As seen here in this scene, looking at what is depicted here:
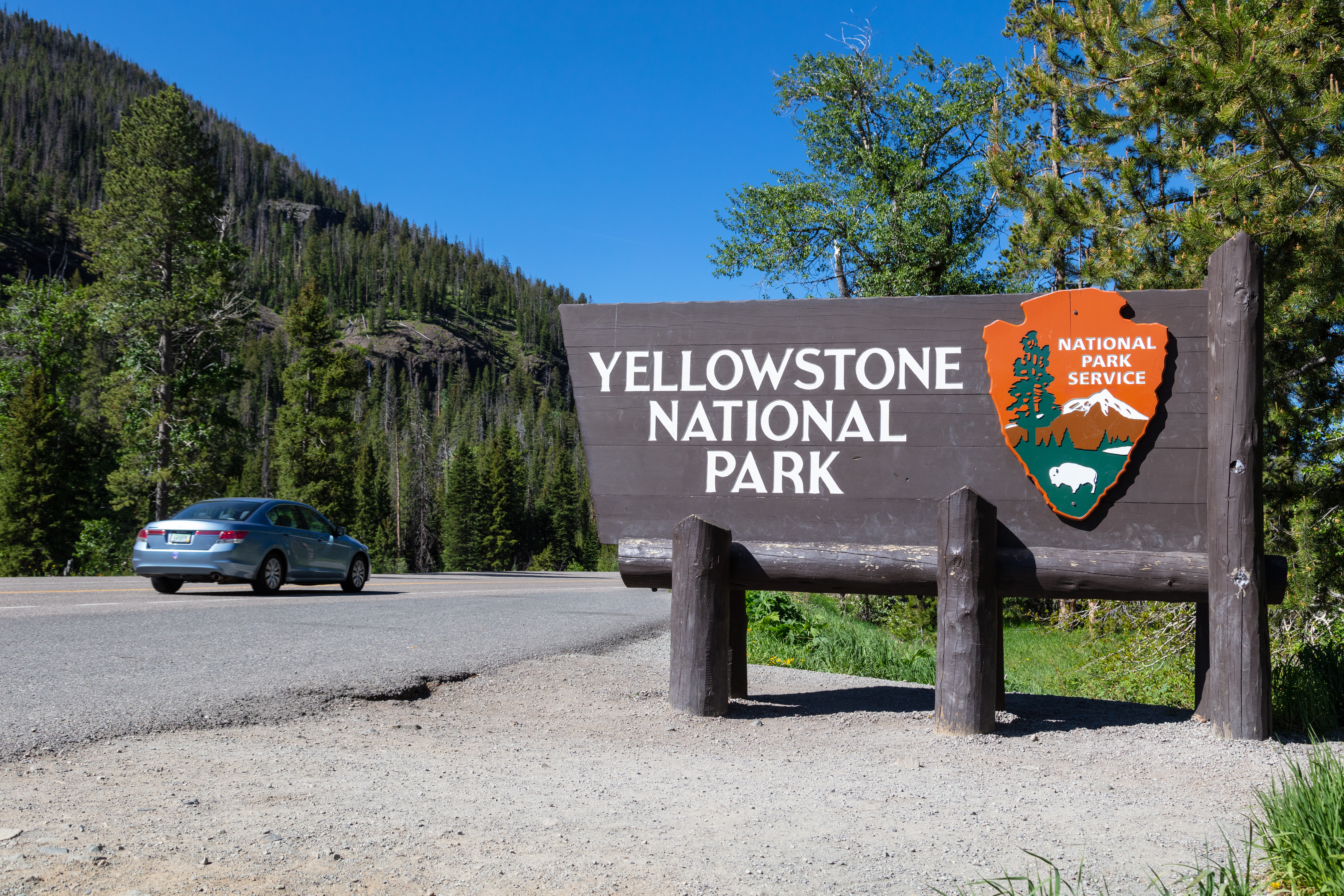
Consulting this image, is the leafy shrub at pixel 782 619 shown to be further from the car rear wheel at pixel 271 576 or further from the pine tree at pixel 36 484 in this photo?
the pine tree at pixel 36 484

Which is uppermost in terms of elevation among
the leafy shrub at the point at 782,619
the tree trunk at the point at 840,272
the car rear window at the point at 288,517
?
the tree trunk at the point at 840,272

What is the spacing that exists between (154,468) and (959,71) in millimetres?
26006

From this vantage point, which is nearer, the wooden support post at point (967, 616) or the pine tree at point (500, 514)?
the wooden support post at point (967, 616)

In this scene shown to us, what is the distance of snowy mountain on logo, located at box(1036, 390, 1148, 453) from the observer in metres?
5.29

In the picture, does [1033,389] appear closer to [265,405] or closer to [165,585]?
[165,585]

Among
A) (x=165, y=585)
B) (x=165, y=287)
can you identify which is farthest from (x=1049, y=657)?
(x=165, y=287)

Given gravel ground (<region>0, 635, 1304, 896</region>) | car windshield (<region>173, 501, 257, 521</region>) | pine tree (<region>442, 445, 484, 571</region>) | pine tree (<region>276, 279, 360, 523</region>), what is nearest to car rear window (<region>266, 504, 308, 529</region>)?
car windshield (<region>173, 501, 257, 521</region>)

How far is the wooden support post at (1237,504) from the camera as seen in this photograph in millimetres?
4906

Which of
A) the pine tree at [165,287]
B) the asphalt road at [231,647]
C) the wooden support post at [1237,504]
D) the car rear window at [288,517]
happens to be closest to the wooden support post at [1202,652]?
the wooden support post at [1237,504]

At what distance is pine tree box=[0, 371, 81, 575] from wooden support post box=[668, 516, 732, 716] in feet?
132

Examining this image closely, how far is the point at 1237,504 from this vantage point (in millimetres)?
5004

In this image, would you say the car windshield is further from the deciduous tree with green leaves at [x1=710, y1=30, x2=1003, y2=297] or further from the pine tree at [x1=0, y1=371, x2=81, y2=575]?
→ the pine tree at [x1=0, y1=371, x2=81, y2=575]

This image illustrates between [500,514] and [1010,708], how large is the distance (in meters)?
76.8

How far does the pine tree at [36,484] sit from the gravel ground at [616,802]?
1580 inches
